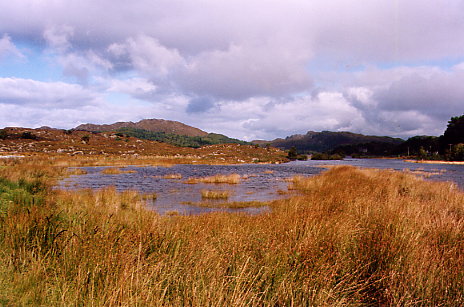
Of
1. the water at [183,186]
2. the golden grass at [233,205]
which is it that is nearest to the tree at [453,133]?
the water at [183,186]

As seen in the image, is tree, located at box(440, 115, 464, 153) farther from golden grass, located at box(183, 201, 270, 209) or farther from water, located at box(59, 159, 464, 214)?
golden grass, located at box(183, 201, 270, 209)

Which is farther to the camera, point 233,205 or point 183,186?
point 183,186

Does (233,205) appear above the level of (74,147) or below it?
below

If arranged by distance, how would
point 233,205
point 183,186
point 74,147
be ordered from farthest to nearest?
point 74,147
point 183,186
point 233,205

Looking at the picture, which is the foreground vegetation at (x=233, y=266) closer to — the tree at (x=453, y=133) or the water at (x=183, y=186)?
the water at (x=183, y=186)

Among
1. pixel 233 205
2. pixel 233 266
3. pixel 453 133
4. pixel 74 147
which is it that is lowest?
pixel 233 205

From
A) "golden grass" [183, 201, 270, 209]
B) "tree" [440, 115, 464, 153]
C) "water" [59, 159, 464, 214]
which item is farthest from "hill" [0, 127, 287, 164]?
"tree" [440, 115, 464, 153]

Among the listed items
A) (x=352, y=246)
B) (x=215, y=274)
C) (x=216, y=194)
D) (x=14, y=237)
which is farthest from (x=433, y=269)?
(x=216, y=194)

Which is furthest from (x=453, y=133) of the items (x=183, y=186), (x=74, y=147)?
(x=74, y=147)

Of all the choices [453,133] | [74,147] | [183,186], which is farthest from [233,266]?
[453,133]

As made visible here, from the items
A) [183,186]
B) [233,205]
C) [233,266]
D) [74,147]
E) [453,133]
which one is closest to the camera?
[233,266]

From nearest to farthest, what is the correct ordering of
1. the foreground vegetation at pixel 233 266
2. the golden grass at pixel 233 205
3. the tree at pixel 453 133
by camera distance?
1. the foreground vegetation at pixel 233 266
2. the golden grass at pixel 233 205
3. the tree at pixel 453 133

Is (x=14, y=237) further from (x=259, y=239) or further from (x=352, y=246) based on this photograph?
(x=352, y=246)

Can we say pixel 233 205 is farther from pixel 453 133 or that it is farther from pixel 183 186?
pixel 453 133
